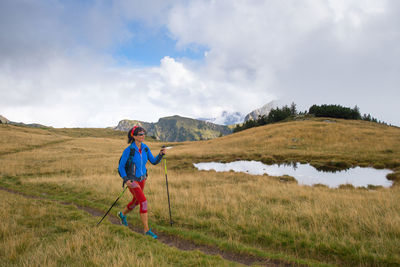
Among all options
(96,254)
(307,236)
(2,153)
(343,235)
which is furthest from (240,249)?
(2,153)

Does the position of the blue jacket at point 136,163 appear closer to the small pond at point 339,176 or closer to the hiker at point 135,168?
the hiker at point 135,168

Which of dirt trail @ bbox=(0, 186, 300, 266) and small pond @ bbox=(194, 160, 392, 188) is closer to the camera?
dirt trail @ bbox=(0, 186, 300, 266)

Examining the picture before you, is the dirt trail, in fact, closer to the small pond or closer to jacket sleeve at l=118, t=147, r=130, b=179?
jacket sleeve at l=118, t=147, r=130, b=179

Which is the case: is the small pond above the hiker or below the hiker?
below

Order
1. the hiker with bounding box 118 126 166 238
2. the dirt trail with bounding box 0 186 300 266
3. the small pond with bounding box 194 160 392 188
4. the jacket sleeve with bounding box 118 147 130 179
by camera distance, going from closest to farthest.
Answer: the dirt trail with bounding box 0 186 300 266 → the jacket sleeve with bounding box 118 147 130 179 → the hiker with bounding box 118 126 166 238 → the small pond with bounding box 194 160 392 188

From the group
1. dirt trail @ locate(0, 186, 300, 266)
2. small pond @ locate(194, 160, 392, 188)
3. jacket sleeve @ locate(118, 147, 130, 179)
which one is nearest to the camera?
dirt trail @ locate(0, 186, 300, 266)

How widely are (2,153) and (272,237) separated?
52.3m

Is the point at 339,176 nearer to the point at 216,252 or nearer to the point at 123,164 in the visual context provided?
the point at 216,252

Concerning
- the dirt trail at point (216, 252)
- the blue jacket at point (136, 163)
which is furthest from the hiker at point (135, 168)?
the dirt trail at point (216, 252)

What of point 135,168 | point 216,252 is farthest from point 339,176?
point 135,168

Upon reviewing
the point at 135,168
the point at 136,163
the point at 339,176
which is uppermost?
the point at 136,163

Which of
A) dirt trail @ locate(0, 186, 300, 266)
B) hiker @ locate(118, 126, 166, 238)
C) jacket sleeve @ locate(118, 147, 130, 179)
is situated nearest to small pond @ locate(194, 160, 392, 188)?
dirt trail @ locate(0, 186, 300, 266)

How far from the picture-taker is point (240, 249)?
6066 mm

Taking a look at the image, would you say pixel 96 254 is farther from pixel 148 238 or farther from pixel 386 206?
pixel 386 206
